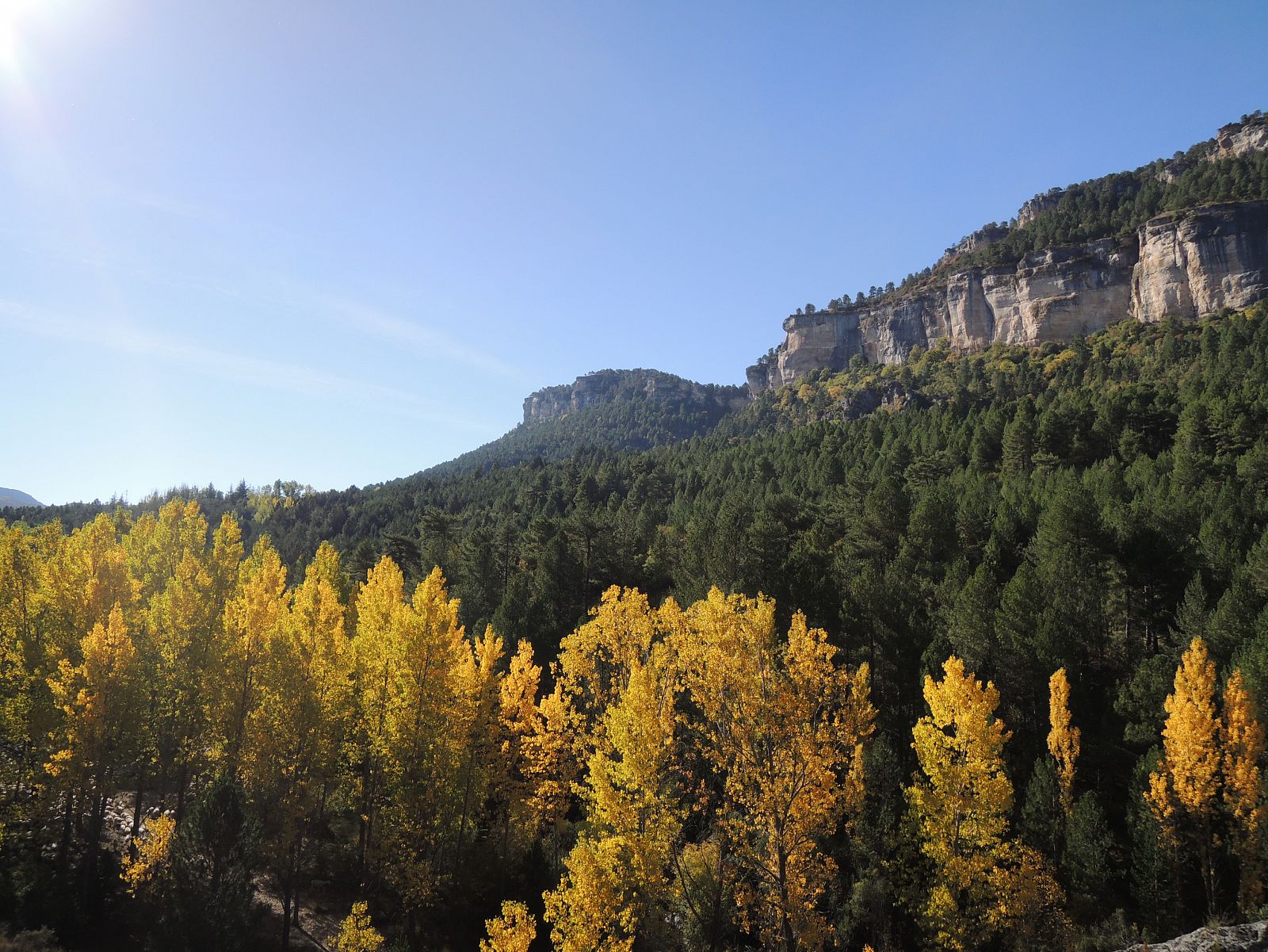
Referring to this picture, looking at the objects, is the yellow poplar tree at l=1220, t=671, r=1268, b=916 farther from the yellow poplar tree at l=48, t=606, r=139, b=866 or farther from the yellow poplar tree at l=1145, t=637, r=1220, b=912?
the yellow poplar tree at l=48, t=606, r=139, b=866

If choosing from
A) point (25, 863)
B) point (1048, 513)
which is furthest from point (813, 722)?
point (1048, 513)

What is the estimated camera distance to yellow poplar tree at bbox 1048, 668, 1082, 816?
24.5 metres

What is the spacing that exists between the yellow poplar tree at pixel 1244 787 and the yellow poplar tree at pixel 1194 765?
437 mm

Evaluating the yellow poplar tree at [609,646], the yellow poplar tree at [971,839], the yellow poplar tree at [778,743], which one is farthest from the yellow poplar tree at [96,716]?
the yellow poplar tree at [971,839]

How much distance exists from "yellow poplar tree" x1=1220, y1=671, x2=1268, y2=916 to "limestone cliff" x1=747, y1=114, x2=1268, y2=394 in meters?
134

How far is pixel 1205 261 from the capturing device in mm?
119062

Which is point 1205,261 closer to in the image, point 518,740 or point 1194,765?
point 1194,765

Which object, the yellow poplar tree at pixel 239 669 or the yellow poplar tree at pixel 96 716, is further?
the yellow poplar tree at pixel 239 669

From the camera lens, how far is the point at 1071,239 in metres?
148

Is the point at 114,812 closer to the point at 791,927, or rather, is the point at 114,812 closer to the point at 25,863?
the point at 25,863

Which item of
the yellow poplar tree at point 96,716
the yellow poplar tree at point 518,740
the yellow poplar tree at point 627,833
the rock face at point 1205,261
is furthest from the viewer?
the rock face at point 1205,261

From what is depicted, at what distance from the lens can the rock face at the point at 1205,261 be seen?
377 ft

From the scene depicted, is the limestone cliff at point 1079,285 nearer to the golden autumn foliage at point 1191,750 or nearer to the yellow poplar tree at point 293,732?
the golden autumn foliage at point 1191,750

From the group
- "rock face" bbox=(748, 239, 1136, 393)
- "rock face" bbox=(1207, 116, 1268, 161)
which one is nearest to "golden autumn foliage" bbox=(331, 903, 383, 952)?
"rock face" bbox=(748, 239, 1136, 393)
